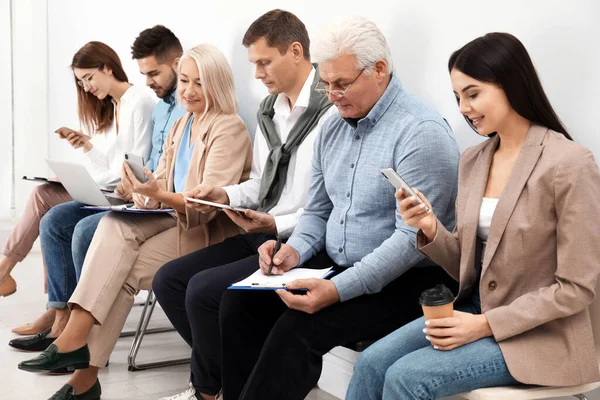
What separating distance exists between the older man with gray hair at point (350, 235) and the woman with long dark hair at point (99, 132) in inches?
74.3

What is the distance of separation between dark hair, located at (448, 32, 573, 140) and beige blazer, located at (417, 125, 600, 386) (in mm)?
44

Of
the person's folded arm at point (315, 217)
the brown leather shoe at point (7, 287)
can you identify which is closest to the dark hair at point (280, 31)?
the person's folded arm at point (315, 217)

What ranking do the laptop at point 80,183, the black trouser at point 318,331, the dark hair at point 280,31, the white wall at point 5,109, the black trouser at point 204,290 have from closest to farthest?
1. the black trouser at point 318,331
2. the black trouser at point 204,290
3. the dark hair at point 280,31
4. the laptop at point 80,183
5. the white wall at point 5,109

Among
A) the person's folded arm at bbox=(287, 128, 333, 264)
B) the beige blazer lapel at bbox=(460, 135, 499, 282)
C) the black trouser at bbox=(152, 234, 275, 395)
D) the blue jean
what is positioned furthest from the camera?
the blue jean

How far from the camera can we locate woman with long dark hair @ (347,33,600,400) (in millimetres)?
1743

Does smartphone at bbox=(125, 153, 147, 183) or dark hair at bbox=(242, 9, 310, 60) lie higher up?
dark hair at bbox=(242, 9, 310, 60)

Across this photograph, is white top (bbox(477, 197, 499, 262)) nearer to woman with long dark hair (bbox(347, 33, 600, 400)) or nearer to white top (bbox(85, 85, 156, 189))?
woman with long dark hair (bbox(347, 33, 600, 400))

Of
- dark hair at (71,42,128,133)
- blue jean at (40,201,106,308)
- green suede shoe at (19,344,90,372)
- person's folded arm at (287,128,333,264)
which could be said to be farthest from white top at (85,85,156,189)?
person's folded arm at (287,128,333,264)

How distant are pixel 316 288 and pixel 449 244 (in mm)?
396

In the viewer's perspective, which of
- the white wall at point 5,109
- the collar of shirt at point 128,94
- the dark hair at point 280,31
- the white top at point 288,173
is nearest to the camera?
the white top at point 288,173

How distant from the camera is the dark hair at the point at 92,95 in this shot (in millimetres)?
4422

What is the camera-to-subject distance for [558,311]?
1.73 metres

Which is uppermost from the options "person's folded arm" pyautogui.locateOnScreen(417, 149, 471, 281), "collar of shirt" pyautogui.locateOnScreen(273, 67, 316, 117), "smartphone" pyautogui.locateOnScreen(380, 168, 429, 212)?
"collar of shirt" pyautogui.locateOnScreen(273, 67, 316, 117)

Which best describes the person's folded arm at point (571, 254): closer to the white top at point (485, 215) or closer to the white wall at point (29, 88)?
the white top at point (485, 215)
